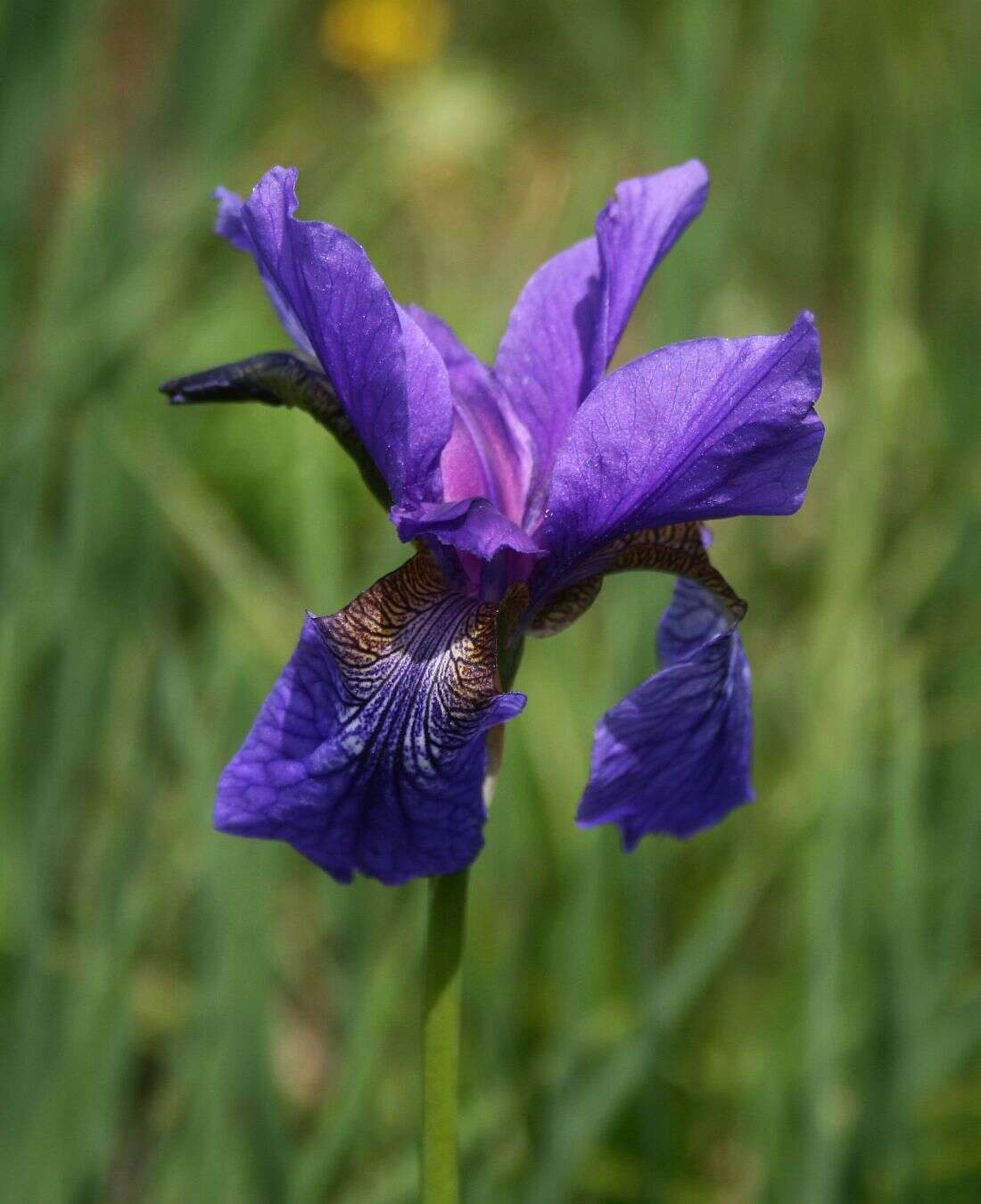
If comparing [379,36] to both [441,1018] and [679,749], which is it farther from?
[441,1018]

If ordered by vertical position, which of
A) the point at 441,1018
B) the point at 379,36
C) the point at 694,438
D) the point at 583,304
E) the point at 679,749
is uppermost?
the point at 379,36

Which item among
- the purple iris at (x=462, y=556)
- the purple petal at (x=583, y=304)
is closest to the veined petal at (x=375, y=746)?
the purple iris at (x=462, y=556)

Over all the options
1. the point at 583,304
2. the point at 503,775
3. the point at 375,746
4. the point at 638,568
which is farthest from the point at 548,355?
the point at 503,775

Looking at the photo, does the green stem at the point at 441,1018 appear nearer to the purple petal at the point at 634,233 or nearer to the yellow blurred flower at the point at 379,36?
the purple petal at the point at 634,233

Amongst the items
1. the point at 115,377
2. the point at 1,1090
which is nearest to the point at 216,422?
the point at 115,377

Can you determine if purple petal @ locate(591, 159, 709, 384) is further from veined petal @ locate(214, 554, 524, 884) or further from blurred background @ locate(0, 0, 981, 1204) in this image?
blurred background @ locate(0, 0, 981, 1204)

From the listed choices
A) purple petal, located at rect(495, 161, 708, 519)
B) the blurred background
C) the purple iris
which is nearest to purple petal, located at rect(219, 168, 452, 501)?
the purple iris
